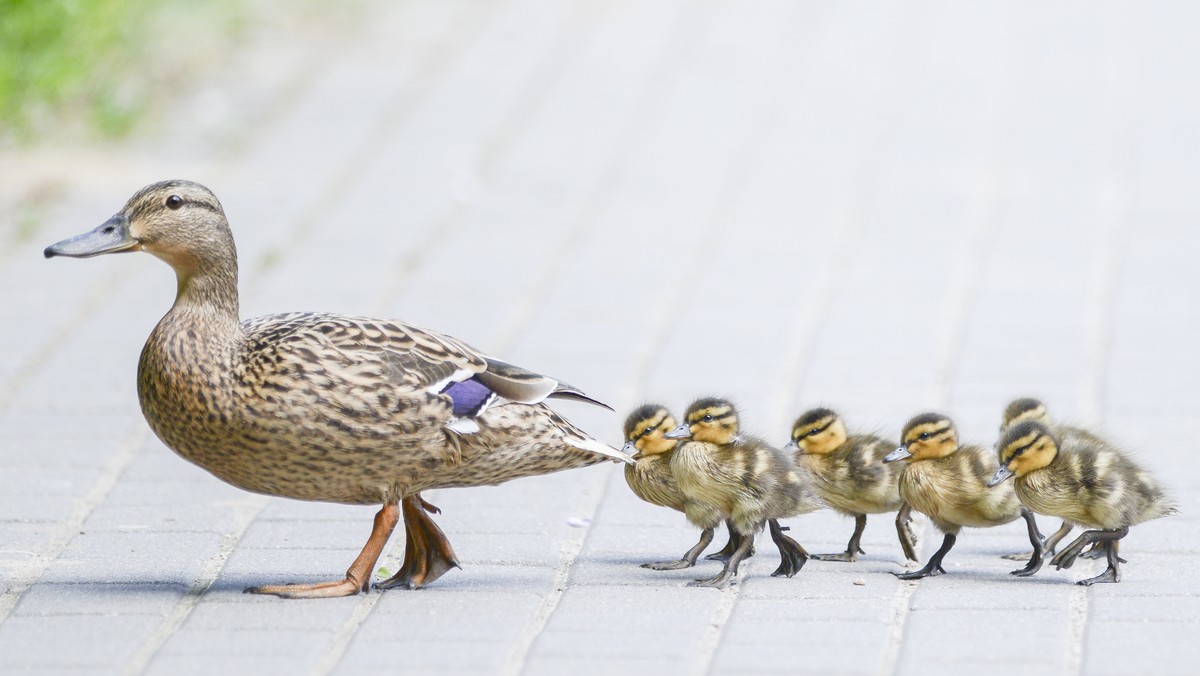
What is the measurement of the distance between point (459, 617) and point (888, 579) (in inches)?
49.5

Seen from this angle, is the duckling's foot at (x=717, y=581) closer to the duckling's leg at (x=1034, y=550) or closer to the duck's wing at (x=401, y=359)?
the duck's wing at (x=401, y=359)

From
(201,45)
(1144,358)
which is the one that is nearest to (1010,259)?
(1144,358)

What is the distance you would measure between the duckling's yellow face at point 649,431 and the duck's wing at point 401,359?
0.93 ft

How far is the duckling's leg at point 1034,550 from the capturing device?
5.55m

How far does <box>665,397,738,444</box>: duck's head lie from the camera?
560 cm

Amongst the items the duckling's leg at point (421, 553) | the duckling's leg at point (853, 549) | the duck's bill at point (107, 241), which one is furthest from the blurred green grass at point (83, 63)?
the duckling's leg at point (853, 549)

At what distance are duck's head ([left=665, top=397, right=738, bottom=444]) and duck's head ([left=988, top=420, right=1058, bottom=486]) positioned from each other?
0.77 meters

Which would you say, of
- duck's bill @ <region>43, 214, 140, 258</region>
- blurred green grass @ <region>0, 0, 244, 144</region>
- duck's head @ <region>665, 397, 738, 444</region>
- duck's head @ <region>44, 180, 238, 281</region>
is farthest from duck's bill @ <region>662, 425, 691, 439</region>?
blurred green grass @ <region>0, 0, 244, 144</region>

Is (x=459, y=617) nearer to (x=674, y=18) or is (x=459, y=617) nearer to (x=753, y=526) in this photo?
(x=753, y=526)

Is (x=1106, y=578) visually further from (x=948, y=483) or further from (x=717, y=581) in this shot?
(x=717, y=581)

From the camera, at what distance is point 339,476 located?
5.23 meters

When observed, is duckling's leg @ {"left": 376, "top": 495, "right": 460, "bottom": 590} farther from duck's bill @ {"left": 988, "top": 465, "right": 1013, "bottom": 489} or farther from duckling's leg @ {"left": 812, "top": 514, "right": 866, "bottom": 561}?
duck's bill @ {"left": 988, "top": 465, "right": 1013, "bottom": 489}

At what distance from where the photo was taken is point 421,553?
5.45 metres

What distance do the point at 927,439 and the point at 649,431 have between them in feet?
2.69
